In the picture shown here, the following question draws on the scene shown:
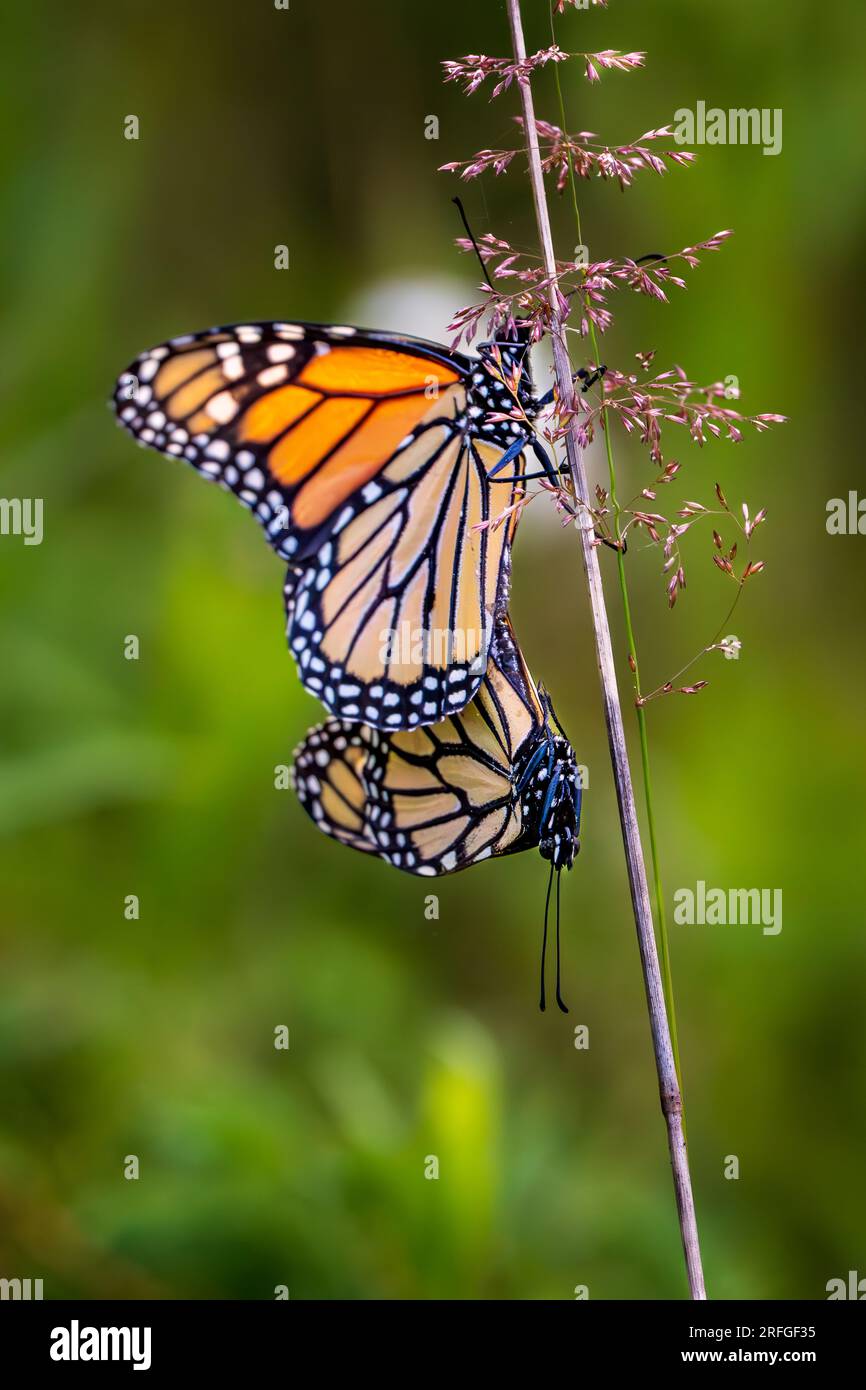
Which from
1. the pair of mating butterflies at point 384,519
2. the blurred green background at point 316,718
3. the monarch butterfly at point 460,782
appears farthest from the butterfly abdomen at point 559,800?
the blurred green background at point 316,718

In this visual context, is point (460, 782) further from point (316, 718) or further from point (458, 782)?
point (316, 718)

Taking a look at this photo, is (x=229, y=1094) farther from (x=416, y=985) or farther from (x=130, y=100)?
(x=130, y=100)

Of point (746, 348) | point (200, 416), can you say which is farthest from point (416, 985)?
point (746, 348)

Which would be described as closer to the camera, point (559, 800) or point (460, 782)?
point (559, 800)

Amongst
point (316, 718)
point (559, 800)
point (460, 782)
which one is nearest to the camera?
point (559, 800)

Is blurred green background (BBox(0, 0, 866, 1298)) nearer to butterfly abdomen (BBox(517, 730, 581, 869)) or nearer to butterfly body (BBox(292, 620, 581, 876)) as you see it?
butterfly body (BBox(292, 620, 581, 876))

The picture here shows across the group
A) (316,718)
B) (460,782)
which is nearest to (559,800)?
(460,782)

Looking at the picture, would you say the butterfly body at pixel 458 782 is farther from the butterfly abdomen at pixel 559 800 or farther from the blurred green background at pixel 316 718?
the blurred green background at pixel 316 718
